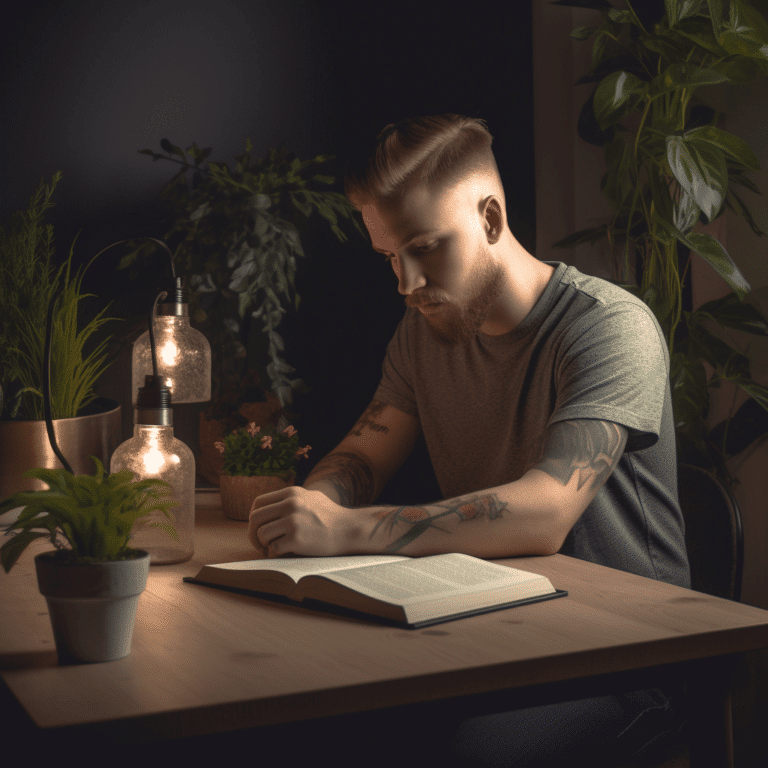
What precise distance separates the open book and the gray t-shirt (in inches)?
15.2

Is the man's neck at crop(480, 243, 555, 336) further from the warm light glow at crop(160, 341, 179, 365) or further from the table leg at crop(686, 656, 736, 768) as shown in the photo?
the table leg at crop(686, 656, 736, 768)

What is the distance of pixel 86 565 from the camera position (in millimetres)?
719

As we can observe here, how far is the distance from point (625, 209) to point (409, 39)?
0.79m

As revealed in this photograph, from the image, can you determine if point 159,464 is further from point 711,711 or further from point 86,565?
point 711,711

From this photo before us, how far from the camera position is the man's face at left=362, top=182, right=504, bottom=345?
4.92 ft

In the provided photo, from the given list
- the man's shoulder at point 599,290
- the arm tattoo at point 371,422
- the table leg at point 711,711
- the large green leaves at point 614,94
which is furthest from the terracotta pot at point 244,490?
the large green leaves at point 614,94

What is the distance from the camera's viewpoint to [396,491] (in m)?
2.34

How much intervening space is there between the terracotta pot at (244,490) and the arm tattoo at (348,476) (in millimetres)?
87

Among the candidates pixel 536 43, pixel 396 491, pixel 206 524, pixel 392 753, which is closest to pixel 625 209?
pixel 536 43

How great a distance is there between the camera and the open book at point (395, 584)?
0.87 m

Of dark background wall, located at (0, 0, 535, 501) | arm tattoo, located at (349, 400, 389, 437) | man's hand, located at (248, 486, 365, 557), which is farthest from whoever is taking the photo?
dark background wall, located at (0, 0, 535, 501)

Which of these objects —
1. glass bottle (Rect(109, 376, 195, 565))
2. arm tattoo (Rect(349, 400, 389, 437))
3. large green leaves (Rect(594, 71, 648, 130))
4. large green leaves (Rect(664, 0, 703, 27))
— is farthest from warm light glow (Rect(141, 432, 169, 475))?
large green leaves (Rect(664, 0, 703, 27))

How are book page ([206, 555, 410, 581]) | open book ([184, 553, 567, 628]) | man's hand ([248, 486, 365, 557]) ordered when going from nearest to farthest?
open book ([184, 553, 567, 628]) → book page ([206, 555, 410, 581]) → man's hand ([248, 486, 365, 557])

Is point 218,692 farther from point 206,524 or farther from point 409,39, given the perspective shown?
point 409,39
